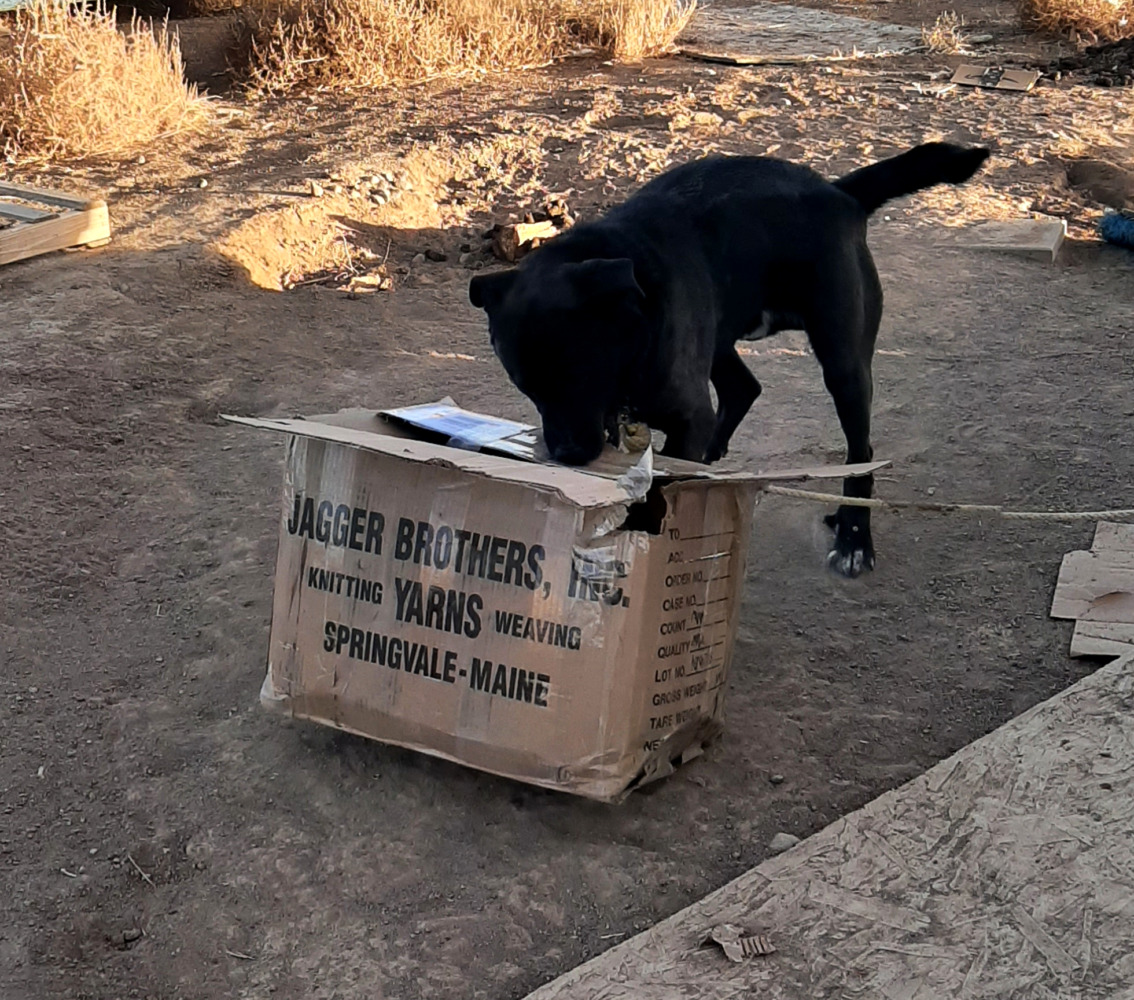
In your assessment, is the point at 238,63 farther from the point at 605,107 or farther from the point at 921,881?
the point at 921,881

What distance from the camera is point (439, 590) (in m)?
2.40

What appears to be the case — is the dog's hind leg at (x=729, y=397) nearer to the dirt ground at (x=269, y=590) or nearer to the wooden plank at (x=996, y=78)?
the dirt ground at (x=269, y=590)

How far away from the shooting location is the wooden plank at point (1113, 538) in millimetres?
3387

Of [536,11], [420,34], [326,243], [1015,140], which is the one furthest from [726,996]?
[536,11]

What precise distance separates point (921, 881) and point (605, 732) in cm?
61

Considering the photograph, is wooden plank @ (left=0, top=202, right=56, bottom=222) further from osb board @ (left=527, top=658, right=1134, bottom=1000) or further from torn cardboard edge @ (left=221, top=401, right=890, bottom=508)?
osb board @ (left=527, top=658, right=1134, bottom=1000)

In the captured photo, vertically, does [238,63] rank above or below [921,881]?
above

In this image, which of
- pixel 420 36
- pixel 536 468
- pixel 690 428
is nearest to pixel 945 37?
pixel 420 36

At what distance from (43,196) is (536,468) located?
4697mm

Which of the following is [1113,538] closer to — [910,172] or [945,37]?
[910,172]

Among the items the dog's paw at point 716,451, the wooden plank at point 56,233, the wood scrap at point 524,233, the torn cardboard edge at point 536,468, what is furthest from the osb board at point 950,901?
the wooden plank at point 56,233

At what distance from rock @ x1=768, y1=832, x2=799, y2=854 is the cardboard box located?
260 millimetres

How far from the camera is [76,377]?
448cm

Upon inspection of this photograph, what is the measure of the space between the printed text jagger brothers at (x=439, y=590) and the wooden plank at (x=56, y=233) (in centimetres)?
362
